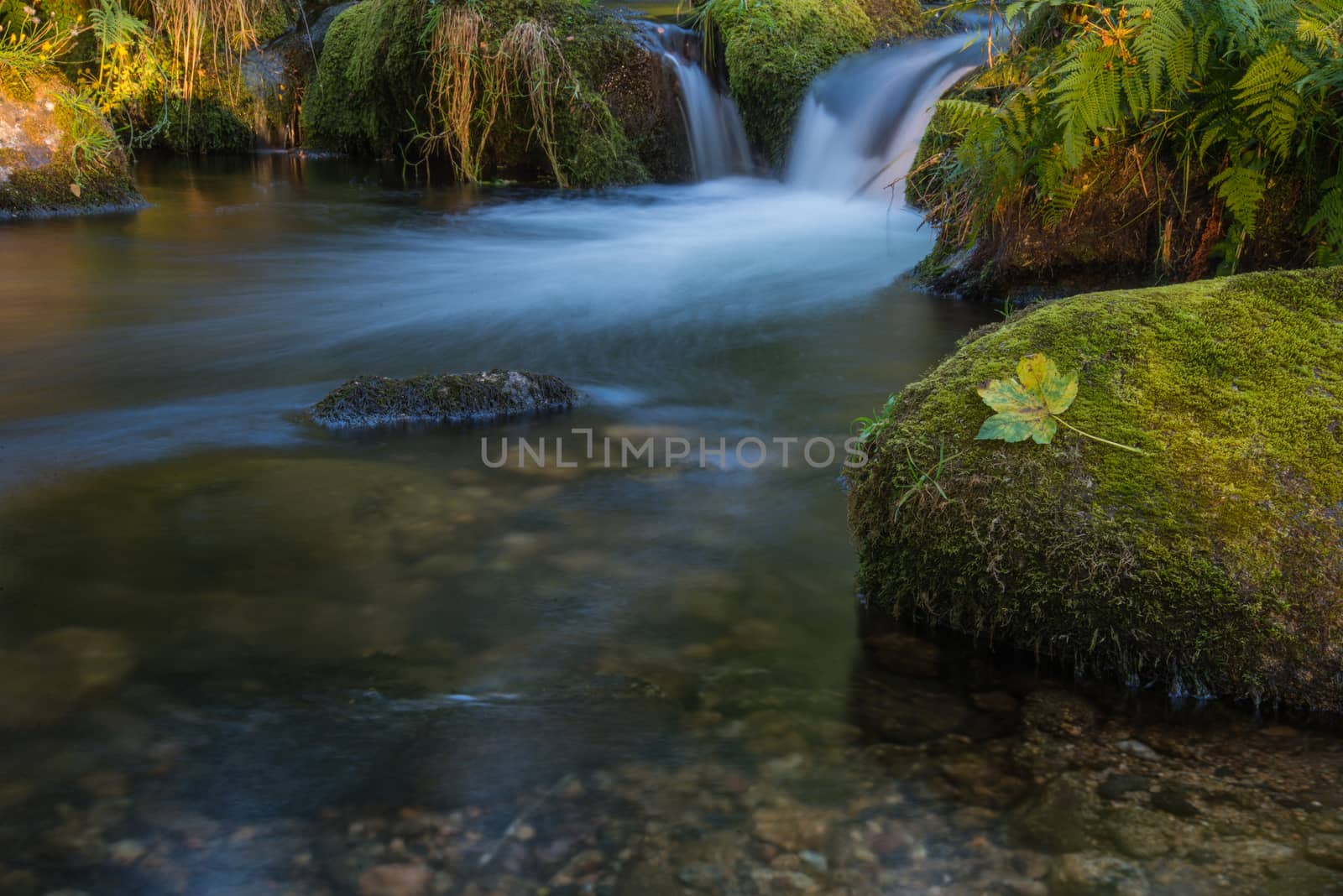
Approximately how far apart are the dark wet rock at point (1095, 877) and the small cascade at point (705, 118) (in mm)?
9027

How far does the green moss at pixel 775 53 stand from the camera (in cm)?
1006

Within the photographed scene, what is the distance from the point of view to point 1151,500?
7.73 ft

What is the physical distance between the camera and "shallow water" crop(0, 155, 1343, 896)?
1.89 meters

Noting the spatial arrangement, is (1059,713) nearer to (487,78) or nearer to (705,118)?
(487,78)

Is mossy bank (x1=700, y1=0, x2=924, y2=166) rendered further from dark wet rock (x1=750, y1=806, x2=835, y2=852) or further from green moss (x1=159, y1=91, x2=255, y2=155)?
dark wet rock (x1=750, y1=806, x2=835, y2=852)

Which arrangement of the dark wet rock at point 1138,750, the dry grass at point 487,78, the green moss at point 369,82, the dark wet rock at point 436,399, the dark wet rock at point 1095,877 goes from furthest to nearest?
the green moss at point 369,82 < the dry grass at point 487,78 < the dark wet rock at point 436,399 < the dark wet rock at point 1138,750 < the dark wet rock at point 1095,877

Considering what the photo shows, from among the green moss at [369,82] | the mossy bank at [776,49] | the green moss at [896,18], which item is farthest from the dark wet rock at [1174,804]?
the green moss at [896,18]

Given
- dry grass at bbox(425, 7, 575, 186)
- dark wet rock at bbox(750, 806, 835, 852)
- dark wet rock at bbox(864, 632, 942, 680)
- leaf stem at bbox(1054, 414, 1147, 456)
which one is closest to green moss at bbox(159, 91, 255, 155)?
dry grass at bbox(425, 7, 575, 186)

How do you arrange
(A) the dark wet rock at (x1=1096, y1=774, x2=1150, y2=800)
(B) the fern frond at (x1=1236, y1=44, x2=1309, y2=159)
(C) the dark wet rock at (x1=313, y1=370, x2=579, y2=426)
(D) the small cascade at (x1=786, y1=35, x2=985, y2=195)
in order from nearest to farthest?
(A) the dark wet rock at (x1=1096, y1=774, x2=1150, y2=800)
(B) the fern frond at (x1=1236, y1=44, x2=1309, y2=159)
(C) the dark wet rock at (x1=313, y1=370, x2=579, y2=426)
(D) the small cascade at (x1=786, y1=35, x2=985, y2=195)

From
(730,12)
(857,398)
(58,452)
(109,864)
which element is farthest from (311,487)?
(730,12)

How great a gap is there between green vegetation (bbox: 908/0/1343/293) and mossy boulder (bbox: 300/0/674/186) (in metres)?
4.85

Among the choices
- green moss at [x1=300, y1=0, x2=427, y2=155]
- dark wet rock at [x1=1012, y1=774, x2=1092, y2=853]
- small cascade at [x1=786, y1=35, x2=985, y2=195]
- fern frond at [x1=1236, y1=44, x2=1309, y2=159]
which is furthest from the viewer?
green moss at [x1=300, y1=0, x2=427, y2=155]

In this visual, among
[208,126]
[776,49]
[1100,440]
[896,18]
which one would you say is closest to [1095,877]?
[1100,440]

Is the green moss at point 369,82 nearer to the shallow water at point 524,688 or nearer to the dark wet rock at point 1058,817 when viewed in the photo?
the shallow water at point 524,688
